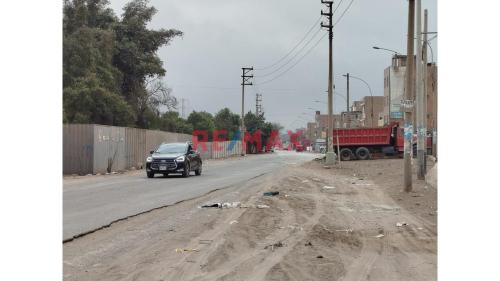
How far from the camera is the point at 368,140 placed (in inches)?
1789

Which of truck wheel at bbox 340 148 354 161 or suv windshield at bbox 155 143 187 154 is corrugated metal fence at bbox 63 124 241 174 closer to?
suv windshield at bbox 155 143 187 154

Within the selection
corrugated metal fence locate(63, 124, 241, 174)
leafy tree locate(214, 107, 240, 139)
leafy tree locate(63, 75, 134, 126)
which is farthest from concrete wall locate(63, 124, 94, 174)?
leafy tree locate(214, 107, 240, 139)

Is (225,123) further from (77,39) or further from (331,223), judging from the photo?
(331,223)

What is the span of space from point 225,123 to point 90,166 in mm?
68268

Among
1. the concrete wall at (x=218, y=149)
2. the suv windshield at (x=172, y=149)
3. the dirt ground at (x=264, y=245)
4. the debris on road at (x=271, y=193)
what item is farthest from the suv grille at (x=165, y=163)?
the concrete wall at (x=218, y=149)

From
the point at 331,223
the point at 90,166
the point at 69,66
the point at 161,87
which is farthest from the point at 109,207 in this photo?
the point at 161,87

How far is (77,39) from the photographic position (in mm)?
39219

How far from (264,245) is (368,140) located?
125ft

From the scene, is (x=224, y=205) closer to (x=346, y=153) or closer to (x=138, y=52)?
(x=346, y=153)

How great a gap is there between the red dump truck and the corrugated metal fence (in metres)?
16.1

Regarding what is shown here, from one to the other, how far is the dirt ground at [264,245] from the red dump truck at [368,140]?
31.8 m

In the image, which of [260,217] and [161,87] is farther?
[161,87]

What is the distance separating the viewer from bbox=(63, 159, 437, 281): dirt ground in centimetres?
677

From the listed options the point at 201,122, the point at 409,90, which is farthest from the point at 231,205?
the point at 201,122
